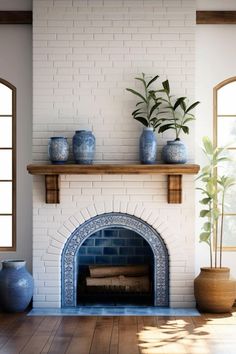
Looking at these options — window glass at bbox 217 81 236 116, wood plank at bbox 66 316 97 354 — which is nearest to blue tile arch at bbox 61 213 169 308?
wood plank at bbox 66 316 97 354

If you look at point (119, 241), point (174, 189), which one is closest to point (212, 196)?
point (174, 189)

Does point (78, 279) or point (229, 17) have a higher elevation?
point (229, 17)

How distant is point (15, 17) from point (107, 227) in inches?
97.7

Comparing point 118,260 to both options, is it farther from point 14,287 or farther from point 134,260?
point 14,287

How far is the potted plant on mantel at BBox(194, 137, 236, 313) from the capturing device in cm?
633

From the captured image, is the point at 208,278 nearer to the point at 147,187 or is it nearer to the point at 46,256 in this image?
the point at 147,187

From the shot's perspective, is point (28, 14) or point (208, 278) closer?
point (208, 278)

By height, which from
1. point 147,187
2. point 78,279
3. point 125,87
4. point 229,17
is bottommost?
point 78,279

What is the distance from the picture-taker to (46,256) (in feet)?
Result: 21.8

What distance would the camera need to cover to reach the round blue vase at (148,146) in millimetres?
6426

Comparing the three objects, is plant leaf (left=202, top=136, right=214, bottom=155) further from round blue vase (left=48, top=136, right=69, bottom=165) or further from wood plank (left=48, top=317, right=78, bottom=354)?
wood plank (left=48, top=317, right=78, bottom=354)

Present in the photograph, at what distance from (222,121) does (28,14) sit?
2.42 meters

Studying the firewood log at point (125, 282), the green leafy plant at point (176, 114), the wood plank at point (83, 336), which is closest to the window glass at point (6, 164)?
the firewood log at point (125, 282)

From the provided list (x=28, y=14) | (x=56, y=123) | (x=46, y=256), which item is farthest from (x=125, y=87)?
(x=46, y=256)
